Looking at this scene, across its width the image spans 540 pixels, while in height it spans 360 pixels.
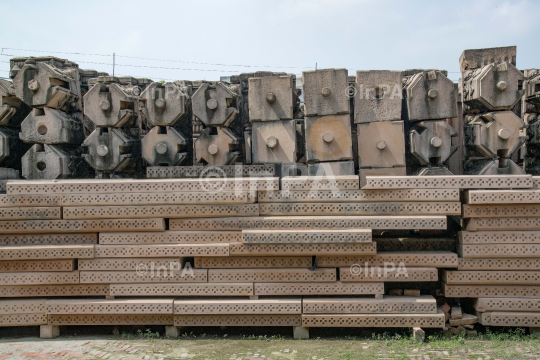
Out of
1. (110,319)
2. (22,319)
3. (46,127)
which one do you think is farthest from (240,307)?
(46,127)

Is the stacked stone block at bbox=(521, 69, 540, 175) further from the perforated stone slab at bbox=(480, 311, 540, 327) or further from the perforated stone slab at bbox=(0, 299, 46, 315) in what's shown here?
the perforated stone slab at bbox=(0, 299, 46, 315)

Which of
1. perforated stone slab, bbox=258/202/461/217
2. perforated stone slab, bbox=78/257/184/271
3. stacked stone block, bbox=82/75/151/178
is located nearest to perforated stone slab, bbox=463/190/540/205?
perforated stone slab, bbox=258/202/461/217

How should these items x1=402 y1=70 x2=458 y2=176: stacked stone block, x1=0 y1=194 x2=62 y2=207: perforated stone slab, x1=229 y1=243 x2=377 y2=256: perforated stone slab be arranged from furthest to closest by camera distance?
x1=402 y1=70 x2=458 y2=176: stacked stone block
x1=0 y1=194 x2=62 y2=207: perforated stone slab
x1=229 y1=243 x2=377 y2=256: perforated stone slab

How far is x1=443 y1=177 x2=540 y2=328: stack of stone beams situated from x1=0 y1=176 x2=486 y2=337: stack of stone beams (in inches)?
10.2

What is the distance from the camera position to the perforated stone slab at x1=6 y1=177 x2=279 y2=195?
5.26m

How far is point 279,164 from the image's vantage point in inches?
236

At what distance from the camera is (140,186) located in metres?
5.32

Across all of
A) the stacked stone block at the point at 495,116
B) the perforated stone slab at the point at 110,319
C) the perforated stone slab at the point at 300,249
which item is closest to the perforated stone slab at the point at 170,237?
the perforated stone slab at the point at 300,249

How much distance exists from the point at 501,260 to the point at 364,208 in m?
1.73

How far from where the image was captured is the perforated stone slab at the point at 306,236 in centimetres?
497

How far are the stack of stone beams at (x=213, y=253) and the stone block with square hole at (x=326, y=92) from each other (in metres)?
1.12

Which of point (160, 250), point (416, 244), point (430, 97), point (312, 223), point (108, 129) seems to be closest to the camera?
point (312, 223)

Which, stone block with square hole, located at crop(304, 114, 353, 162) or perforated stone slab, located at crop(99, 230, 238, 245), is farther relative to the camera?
stone block with square hole, located at crop(304, 114, 353, 162)

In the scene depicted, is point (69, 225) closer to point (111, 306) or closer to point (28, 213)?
point (28, 213)
